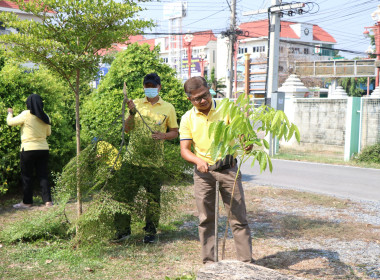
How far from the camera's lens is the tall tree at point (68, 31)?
14.5 ft

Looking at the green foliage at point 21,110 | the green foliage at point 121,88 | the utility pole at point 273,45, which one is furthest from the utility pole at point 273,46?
the green foliage at point 21,110

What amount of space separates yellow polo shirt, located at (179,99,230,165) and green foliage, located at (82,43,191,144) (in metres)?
3.86

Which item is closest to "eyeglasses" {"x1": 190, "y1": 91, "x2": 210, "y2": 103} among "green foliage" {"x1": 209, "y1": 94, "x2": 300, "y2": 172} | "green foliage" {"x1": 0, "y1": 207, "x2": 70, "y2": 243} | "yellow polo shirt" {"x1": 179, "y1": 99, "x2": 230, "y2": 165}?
"yellow polo shirt" {"x1": 179, "y1": 99, "x2": 230, "y2": 165}

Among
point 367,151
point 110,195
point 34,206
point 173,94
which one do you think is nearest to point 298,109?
point 367,151

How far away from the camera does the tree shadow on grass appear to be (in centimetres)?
394

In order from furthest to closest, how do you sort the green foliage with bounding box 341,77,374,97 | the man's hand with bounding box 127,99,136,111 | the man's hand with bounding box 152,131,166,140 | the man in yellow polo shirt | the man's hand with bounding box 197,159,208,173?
the green foliage with bounding box 341,77,374,97
the man's hand with bounding box 152,131,166,140
the man's hand with bounding box 127,99,136,111
the man in yellow polo shirt
the man's hand with bounding box 197,159,208,173

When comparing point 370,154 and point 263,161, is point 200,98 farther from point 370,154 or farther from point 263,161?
point 370,154

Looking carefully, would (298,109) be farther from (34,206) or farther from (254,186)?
(34,206)

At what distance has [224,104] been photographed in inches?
114

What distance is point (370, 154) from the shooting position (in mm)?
13367

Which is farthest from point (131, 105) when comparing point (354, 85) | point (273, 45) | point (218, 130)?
point (354, 85)

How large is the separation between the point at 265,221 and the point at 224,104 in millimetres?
3429

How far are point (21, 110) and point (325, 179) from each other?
23.5ft

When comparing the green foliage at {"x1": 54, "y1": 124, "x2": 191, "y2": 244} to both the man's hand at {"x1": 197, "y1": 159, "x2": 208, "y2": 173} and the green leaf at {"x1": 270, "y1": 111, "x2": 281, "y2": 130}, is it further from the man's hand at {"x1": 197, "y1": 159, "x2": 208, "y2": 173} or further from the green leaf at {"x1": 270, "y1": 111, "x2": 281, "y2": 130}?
the green leaf at {"x1": 270, "y1": 111, "x2": 281, "y2": 130}
